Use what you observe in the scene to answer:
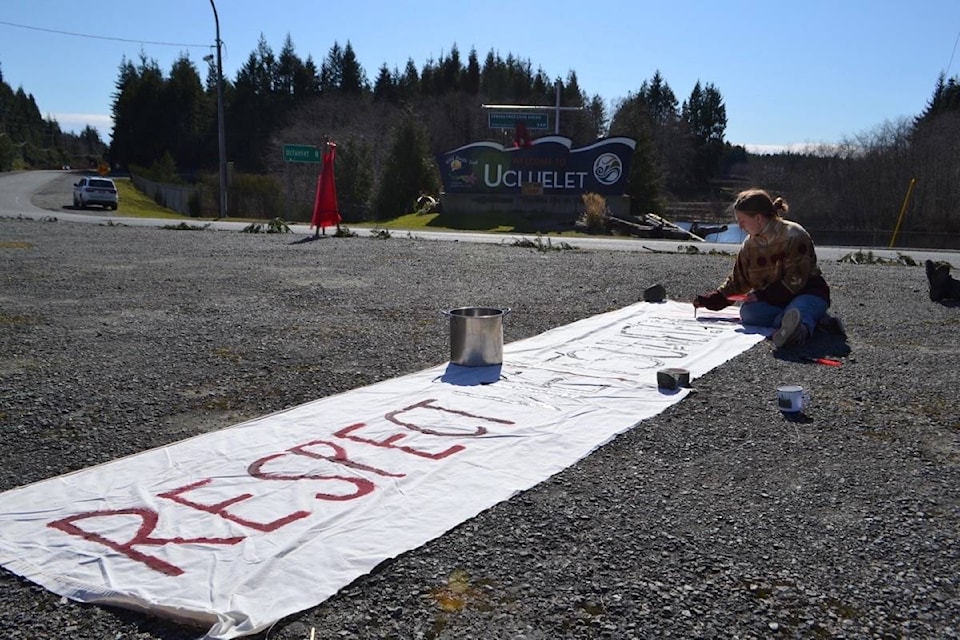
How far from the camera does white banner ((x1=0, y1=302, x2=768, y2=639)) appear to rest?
8.56 ft

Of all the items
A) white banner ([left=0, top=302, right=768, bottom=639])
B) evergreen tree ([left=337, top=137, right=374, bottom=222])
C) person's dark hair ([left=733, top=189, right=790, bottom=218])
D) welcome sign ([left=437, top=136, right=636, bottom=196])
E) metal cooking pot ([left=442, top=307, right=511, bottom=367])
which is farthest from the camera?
evergreen tree ([left=337, top=137, right=374, bottom=222])

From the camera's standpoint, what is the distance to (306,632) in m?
2.35

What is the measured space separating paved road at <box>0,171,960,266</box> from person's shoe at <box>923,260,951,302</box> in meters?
6.53

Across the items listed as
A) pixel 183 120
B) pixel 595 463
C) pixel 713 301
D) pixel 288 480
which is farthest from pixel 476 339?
pixel 183 120

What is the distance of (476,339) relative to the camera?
5.63 meters

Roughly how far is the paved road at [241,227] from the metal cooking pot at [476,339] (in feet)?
38.1

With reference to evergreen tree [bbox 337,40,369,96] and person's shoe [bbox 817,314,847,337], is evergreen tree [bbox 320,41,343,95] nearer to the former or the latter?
evergreen tree [bbox 337,40,369,96]

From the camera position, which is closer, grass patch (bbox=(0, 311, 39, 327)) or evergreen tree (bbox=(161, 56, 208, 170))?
grass patch (bbox=(0, 311, 39, 327))

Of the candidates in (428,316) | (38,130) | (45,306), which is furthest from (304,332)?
(38,130)

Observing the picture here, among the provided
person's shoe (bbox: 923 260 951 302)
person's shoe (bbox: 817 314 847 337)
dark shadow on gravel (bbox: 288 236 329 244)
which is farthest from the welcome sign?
person's shoe (bbox: 817 314 847 337)

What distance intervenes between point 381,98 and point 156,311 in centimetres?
8998

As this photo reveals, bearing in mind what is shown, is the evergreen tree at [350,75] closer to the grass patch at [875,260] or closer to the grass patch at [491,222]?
the grass patch at [491,222]

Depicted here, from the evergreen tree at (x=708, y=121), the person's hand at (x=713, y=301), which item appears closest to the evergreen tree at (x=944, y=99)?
the evergreen tree at (x=708, y=121)

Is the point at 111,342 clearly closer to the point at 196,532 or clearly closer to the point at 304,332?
the point at 304,332
